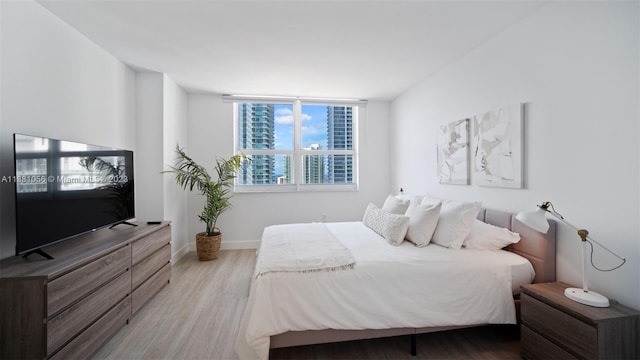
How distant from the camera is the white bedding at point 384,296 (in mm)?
1699

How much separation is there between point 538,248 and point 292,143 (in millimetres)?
3663

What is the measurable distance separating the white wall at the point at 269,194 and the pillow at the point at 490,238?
2.58m

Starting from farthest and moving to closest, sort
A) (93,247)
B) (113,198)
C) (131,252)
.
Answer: (113,198) < (131,252) < (93,247)

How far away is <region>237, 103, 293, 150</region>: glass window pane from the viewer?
15.1 ft

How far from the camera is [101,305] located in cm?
189

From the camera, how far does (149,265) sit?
102 inches

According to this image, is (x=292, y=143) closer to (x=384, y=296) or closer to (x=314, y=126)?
(x=314, y=126)

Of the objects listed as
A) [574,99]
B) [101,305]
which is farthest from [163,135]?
[574,99]

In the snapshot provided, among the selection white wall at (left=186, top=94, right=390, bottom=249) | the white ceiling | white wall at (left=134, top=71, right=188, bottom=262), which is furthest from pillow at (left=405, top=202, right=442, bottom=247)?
white wall at (left=134, top=71, right=188, bottom=262)

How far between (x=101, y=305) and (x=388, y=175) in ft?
14.1

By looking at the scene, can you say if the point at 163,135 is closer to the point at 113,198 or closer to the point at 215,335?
the point at 113,198

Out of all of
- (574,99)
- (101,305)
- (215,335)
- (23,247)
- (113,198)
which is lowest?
A: (215,335)

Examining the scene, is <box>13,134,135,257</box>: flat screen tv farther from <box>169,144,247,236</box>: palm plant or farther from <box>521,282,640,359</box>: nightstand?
<box>521,282,640,359</box>: nightstand

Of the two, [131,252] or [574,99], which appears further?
[131,252]
